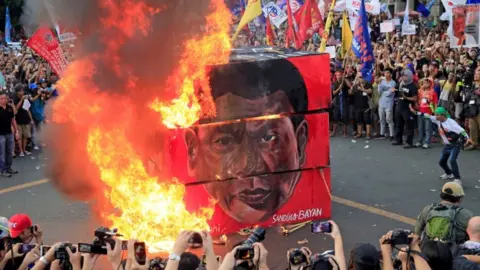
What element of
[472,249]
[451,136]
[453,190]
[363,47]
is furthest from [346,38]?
[472,249]

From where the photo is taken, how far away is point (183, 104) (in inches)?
309

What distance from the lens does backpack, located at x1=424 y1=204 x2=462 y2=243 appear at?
5844 millimetres

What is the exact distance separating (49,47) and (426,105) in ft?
25.9

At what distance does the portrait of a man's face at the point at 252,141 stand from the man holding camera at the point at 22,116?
7.03 m

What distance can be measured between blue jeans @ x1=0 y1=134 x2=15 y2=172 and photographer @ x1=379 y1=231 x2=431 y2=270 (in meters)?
9.72

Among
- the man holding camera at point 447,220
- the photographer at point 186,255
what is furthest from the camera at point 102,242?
the man holding camera at point 447,220

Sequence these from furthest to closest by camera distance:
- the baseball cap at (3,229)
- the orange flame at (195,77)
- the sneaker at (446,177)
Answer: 1. the sneaker at (446,177)
2. the orange flame at (195,77)
3. the baseball cap at (3,229)

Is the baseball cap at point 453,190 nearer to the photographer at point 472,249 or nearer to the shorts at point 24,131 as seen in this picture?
the photographer at point 472,249

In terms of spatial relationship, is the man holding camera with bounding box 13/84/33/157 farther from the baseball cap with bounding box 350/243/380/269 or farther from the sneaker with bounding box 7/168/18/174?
the baseball cap with bounding box 350/243/380/269

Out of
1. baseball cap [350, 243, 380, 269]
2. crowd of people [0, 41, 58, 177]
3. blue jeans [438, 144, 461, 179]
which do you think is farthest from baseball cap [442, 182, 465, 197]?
crowd of people [0, 41, 58, 177]

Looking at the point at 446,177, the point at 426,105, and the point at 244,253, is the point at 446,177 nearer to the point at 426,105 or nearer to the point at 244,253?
the point at 426,105

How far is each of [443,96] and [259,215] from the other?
6633mm

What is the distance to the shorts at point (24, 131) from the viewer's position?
13814 millimetres

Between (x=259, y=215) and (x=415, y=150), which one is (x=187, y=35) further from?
(x=415, y=150)
